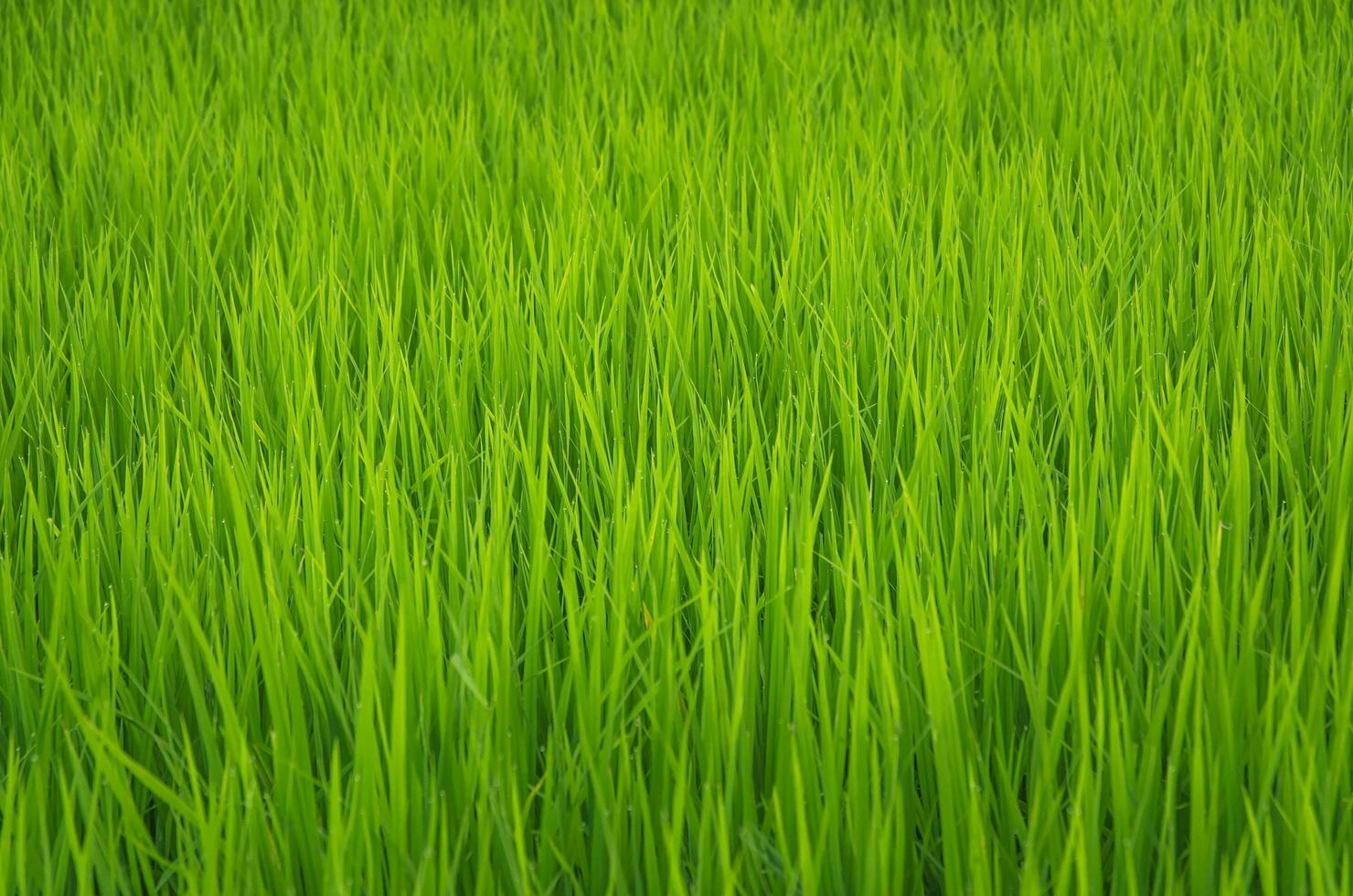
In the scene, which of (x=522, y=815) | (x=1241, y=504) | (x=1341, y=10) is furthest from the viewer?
(x=1341, y=10)

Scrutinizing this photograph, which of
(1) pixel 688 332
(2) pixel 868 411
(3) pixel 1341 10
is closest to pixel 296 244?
(1) pixel 688 332

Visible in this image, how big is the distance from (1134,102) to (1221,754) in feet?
5.83

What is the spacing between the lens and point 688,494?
132 centimetres

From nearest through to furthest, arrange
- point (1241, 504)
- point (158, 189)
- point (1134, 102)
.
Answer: point (1241, 504), point (158, 189), point (1134, 102)

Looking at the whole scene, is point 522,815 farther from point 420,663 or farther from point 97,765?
point 97,765

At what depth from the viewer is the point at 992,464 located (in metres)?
1.21

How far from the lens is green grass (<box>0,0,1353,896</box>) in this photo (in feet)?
2.78

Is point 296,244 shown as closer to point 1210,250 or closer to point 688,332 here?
point 688,332

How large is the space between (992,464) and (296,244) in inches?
39.6

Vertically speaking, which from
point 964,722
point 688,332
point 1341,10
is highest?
point 1341,10

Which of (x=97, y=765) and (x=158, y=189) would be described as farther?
(x=158, y=189)

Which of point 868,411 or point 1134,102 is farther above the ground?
point 1134,102

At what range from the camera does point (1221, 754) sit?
2.76ft

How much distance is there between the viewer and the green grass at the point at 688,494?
2.78 ft
